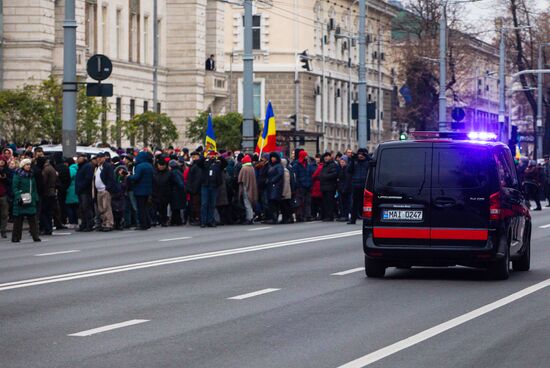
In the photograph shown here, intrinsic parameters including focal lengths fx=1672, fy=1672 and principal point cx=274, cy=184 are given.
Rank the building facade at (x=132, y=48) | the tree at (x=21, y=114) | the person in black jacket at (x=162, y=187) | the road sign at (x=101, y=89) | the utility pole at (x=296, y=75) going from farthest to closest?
the utility pole at (x=296, y=75) < the building facade at (x=132, y=48) < the tree at (x=21, y=114) < the person in black jacket at (x=162, y=187) < the road sign at (x=101, y=89)

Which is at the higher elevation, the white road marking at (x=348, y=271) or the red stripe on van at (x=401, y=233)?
the red stripe on van at (x=401, y=233)

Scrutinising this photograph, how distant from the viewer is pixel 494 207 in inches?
784

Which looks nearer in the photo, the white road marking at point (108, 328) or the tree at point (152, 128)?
the white road marking at point (108, 328)

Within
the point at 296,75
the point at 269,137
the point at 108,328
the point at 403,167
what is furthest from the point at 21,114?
the point at 296,75

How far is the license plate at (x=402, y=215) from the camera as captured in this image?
65.8 ft

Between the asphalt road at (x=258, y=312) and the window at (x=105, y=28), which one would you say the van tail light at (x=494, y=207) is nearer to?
the asphalt road at (x=258, y=312)

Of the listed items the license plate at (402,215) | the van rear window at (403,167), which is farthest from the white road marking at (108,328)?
the van rear window at (403,167)

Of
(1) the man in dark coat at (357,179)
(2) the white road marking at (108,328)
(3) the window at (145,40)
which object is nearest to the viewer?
(2) the white road marking at (108,328)

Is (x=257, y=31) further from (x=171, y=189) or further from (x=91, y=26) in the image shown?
(x=171, y=189)

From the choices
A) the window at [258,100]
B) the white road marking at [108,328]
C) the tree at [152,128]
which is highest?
the window at [258,100]

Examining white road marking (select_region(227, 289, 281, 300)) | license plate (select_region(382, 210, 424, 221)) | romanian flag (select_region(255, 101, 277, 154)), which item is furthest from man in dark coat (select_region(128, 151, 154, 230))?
white road marking (select_region(227, 289, 281, 300))

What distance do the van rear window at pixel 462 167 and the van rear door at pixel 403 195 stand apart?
0.14 metres

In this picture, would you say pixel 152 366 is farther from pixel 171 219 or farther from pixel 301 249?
pixel 171 219

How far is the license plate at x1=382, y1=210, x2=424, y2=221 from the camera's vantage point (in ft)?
65.8
